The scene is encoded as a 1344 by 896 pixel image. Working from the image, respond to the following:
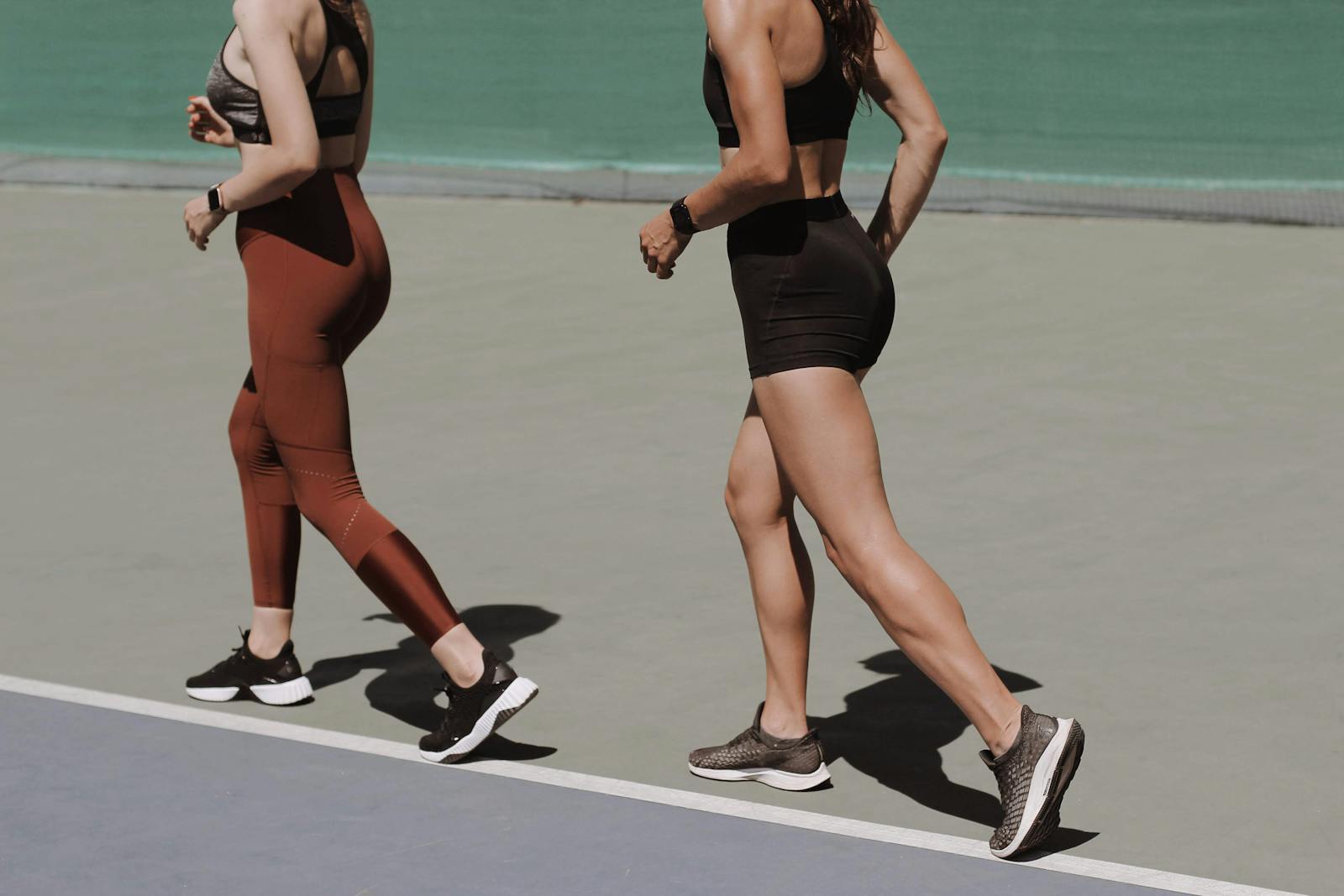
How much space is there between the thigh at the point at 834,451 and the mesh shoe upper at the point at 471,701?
93cm

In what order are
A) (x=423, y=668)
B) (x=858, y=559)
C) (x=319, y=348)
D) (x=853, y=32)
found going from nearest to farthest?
1. (x=858, y=559)
2. (x=853, y=32)
3. (x=319, y=348)
4. (x=423, y=668)

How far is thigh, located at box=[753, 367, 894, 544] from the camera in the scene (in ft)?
14.6

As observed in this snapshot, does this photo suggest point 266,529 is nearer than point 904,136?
No

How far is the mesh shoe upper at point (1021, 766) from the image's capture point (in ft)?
14.0

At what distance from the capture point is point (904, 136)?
4.74 m

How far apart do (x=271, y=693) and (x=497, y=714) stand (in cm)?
88

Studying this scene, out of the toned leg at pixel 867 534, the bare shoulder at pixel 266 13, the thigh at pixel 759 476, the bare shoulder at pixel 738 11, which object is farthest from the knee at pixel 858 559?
the bare shoulder at pixel 266 13

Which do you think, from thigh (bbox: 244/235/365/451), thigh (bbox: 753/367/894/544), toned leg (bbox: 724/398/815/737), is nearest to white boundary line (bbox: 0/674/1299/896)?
toned leg (bbox: 724/398/815/737)

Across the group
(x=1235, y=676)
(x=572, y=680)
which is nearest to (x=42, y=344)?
(x=572, y=680)

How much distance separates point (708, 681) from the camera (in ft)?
18.3

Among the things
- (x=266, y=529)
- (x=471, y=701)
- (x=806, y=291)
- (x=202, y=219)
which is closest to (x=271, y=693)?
(x=266, y=529)

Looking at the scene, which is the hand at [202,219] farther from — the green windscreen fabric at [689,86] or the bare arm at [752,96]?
the green windscreen fabric at [689,86]

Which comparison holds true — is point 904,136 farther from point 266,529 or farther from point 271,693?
point 271,693

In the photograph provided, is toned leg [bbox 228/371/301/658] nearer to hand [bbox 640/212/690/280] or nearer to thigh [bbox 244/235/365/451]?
thigh [bbox 244/235/365/451]
